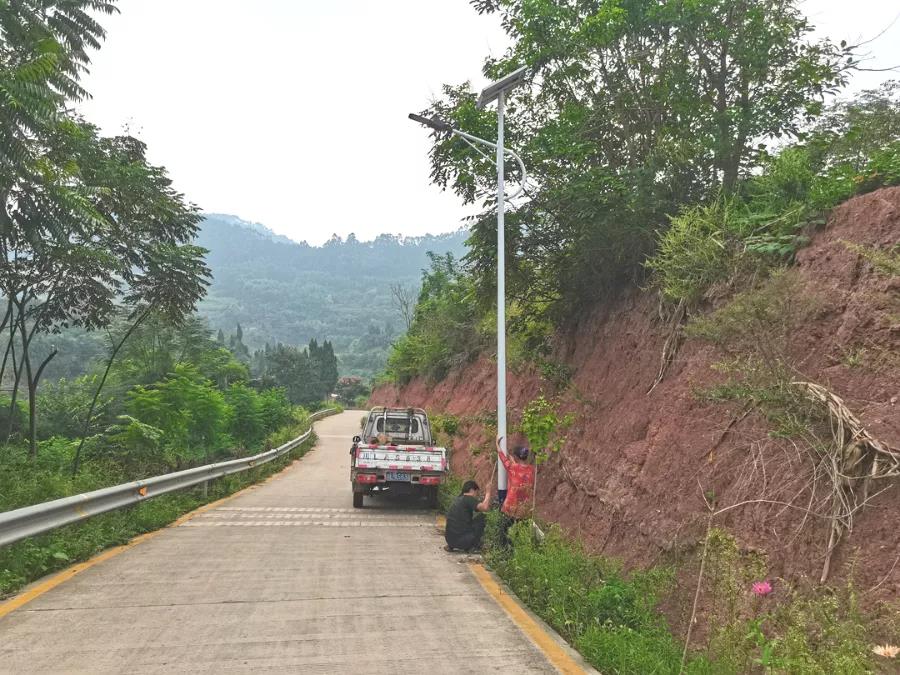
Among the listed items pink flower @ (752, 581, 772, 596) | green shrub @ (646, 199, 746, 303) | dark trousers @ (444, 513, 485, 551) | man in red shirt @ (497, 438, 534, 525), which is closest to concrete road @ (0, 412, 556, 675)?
dark trousers @ (444, 513, 485, 551)

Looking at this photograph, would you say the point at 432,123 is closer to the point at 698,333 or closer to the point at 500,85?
the point at 500,85

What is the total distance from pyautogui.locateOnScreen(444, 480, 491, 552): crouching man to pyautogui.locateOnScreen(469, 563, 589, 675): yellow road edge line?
117cm

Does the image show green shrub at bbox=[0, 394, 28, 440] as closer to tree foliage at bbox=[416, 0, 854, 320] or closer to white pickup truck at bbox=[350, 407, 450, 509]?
white pickup truck at bbox=[350, 407, 450, 509]

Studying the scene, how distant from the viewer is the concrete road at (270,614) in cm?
453

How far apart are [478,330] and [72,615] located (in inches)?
811

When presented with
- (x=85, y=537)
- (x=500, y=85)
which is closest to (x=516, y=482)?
(x=85, y=537)

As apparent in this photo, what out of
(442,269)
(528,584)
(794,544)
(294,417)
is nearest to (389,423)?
(528,584)

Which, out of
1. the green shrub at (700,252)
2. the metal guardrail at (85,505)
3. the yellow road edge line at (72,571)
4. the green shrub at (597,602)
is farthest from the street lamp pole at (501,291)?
the metal guardrail at (85,505)

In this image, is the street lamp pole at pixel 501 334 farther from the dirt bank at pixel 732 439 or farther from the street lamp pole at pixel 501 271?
the dirt bank at pixel 732 439

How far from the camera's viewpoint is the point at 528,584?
6.68 m

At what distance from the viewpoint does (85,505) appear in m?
8.33

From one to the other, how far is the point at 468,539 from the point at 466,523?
0.76 feet

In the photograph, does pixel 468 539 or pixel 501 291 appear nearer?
pixel 468 539

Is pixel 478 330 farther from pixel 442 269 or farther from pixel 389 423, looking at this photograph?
pixel 442 269
